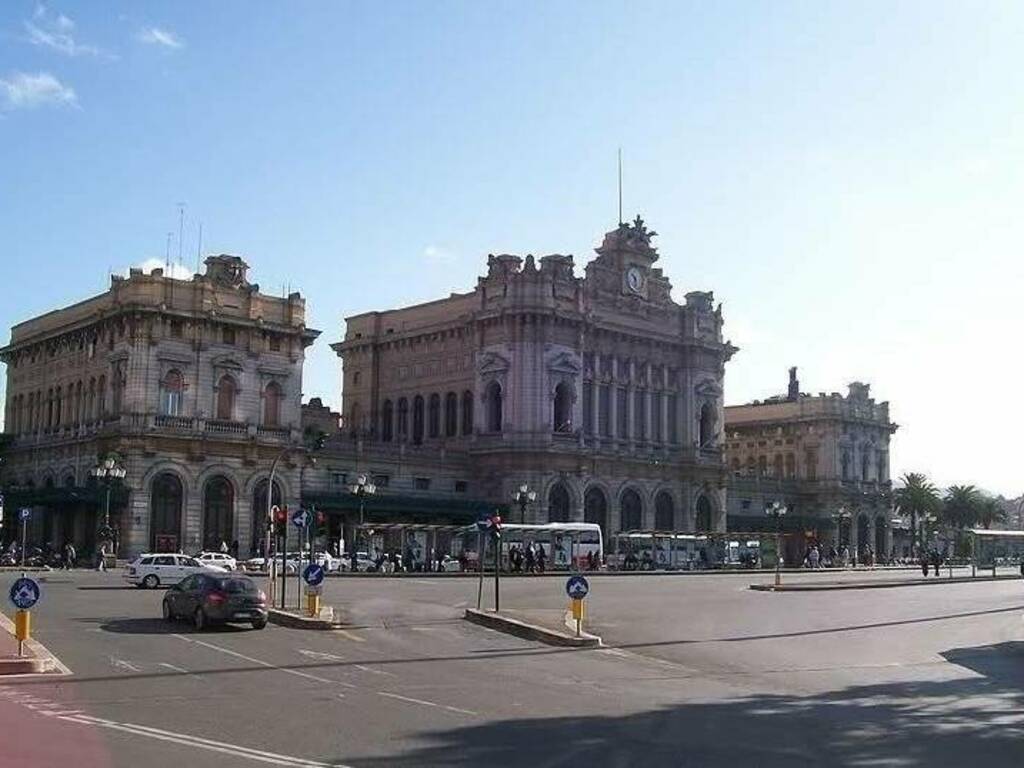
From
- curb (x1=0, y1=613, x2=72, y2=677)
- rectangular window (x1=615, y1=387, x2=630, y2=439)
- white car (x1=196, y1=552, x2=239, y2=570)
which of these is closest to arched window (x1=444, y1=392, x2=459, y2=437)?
rectangular window (x1=615, y1=387, x2=630, y2=439)

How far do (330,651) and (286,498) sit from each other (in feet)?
168

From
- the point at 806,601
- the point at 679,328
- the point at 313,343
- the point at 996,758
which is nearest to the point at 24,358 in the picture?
the point at 313,343

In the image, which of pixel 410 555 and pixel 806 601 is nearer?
pixel 806 601

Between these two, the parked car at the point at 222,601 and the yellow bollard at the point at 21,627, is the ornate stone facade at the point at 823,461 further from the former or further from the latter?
the yellow bollard at the point at 21,627

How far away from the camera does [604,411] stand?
321 ft

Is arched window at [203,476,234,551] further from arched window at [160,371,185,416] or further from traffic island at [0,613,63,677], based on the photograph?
Result: traffic island at [0,613,63,677]

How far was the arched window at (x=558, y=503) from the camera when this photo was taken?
9106 centimetres

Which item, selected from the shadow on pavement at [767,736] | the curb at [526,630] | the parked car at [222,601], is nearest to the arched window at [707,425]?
the curb at [526,630]

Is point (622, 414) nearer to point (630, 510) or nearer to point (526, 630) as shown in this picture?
point (630, 510)

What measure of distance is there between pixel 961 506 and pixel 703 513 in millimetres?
52513

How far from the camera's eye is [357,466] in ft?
271

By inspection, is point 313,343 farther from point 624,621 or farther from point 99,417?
point 624,621

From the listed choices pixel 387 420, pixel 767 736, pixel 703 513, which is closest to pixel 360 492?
pixel 387 420

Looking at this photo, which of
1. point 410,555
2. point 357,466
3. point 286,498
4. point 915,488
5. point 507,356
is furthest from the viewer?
point 915,488
